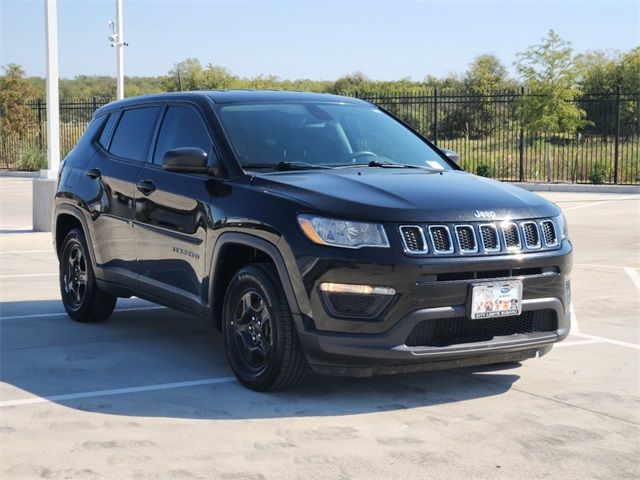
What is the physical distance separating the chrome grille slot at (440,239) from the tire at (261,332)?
91 cm

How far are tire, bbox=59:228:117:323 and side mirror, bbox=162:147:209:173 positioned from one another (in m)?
1.98

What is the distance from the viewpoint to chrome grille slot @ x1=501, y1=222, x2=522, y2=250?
5723mm

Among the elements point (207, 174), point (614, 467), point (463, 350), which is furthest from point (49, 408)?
point (614, 467)

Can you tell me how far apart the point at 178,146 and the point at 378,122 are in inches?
59.4

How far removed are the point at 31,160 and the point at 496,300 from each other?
29936 millimetres

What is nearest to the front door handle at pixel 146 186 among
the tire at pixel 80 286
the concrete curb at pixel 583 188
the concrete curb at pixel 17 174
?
the tire at pixel 80 286

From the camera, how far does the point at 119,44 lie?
88.4 feet

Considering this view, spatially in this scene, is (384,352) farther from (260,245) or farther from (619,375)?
(619,375)

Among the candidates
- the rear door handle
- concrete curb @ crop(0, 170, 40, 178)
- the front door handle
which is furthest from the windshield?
concrete curb @ crop(0, 170, 40, 178)

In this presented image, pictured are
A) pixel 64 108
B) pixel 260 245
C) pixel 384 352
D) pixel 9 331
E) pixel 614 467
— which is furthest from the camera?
pixel 64 108

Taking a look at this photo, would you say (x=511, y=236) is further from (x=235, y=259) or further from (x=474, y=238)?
(x=235, y=259)

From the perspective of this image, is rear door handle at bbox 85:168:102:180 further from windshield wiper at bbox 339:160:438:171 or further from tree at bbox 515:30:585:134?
tree at bbox 515:30:585:134

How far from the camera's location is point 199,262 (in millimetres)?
6484

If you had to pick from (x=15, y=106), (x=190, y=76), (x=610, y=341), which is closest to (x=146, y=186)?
(x=610, y=341)
